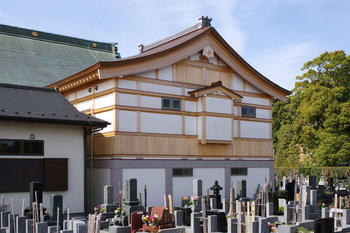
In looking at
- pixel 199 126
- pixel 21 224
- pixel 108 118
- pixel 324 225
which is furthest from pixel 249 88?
pixel 21 224

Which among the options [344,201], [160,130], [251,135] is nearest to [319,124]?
[251,135]

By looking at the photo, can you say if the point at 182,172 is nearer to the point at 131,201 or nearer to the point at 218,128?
the point at 218,128

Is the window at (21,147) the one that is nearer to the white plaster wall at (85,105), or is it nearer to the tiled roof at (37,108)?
the tiled roof at (37,108)

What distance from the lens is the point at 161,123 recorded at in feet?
75.4

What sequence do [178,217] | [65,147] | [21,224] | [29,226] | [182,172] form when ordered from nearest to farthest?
[29,226] → [21,224] → [178,217] → [65,147] → [182,172]

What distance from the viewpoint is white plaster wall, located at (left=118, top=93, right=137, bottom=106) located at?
71.1 ft

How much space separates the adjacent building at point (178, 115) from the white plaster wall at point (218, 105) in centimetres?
6

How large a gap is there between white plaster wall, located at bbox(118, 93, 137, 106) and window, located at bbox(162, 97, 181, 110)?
5.95 ft

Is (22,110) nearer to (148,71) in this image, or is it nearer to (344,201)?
(148,71)

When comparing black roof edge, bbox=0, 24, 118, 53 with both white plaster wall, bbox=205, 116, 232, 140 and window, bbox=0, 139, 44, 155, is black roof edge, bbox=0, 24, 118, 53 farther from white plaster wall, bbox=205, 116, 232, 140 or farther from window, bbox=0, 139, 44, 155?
white plaster wall, bbox=205, 116, 232, 140

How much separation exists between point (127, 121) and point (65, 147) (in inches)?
138

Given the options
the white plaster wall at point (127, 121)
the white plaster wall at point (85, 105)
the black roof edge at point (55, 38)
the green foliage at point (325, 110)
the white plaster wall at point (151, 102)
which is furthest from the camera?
the green foliage at point (325, 110)

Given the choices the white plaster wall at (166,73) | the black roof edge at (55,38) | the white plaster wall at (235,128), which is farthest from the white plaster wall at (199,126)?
the black roof edge at (55,38)

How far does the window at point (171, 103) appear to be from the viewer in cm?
2328
